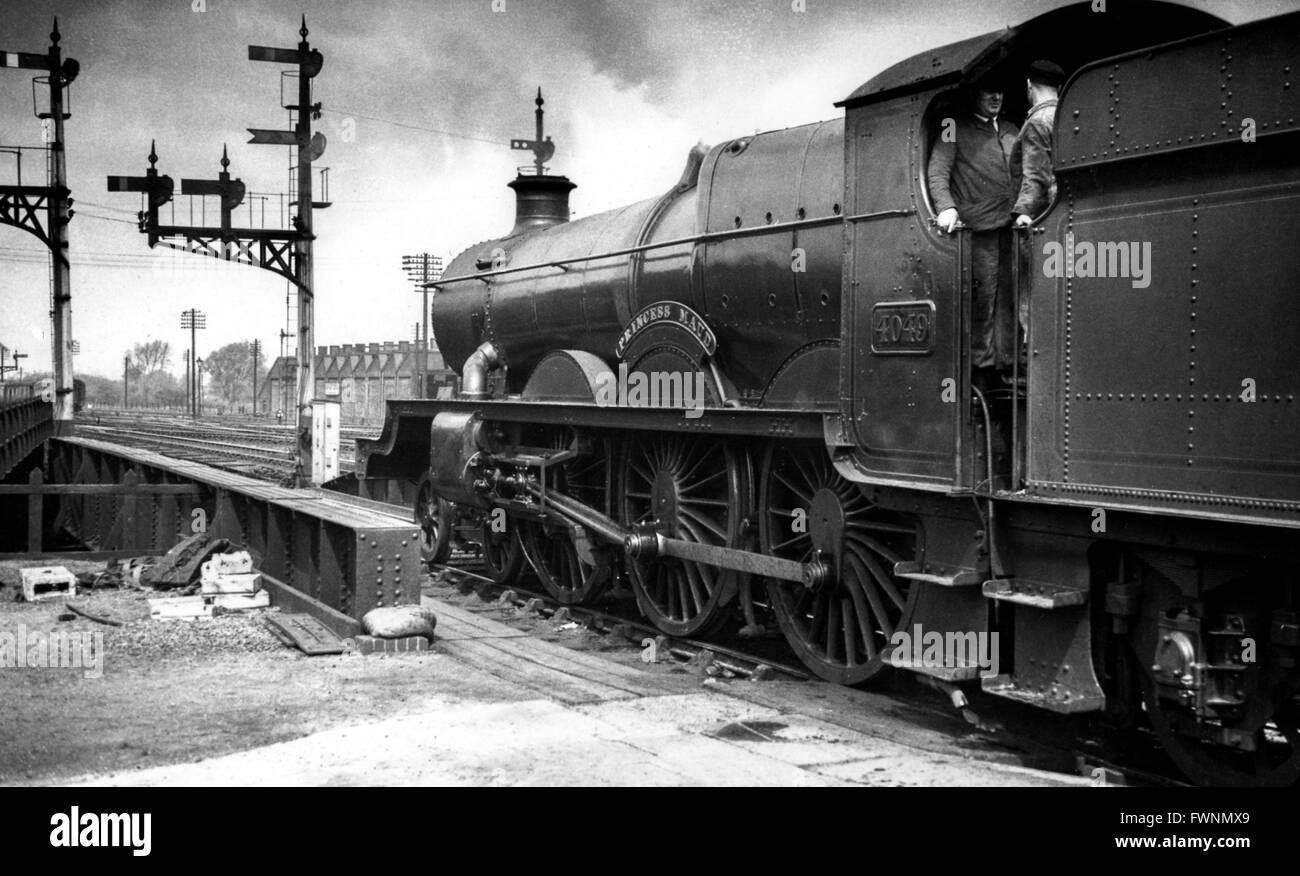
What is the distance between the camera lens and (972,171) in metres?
6.38

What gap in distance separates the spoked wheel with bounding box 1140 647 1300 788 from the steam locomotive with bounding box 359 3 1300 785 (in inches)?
0.6

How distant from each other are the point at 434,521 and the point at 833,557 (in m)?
6.64

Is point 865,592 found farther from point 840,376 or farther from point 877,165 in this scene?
point 877,165

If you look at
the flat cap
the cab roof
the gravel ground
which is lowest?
the gravel ground

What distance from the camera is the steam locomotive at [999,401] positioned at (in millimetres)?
4723

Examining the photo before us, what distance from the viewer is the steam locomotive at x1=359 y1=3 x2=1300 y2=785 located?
4723mm

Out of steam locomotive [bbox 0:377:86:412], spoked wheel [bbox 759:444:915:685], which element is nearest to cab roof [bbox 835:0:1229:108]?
spoked wheel [bbox 759:444:915:685]

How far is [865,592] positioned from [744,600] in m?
1.42

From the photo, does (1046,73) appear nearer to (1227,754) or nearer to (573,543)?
(1227,754)

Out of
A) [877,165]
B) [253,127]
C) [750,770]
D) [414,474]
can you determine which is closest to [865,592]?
[750,770]

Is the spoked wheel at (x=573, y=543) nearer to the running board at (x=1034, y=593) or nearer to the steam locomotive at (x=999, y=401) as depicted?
the steam locomotive at (x=999, y=401)

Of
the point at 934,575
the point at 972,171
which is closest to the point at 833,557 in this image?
the point at 934,575

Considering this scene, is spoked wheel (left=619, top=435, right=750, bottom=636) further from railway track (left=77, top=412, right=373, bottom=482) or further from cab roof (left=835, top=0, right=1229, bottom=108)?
railway track (left=77, top=412, right=373, bottom=482)

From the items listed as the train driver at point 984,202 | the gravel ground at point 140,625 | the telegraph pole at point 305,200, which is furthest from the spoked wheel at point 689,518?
the telegraph pole at point 305,200
